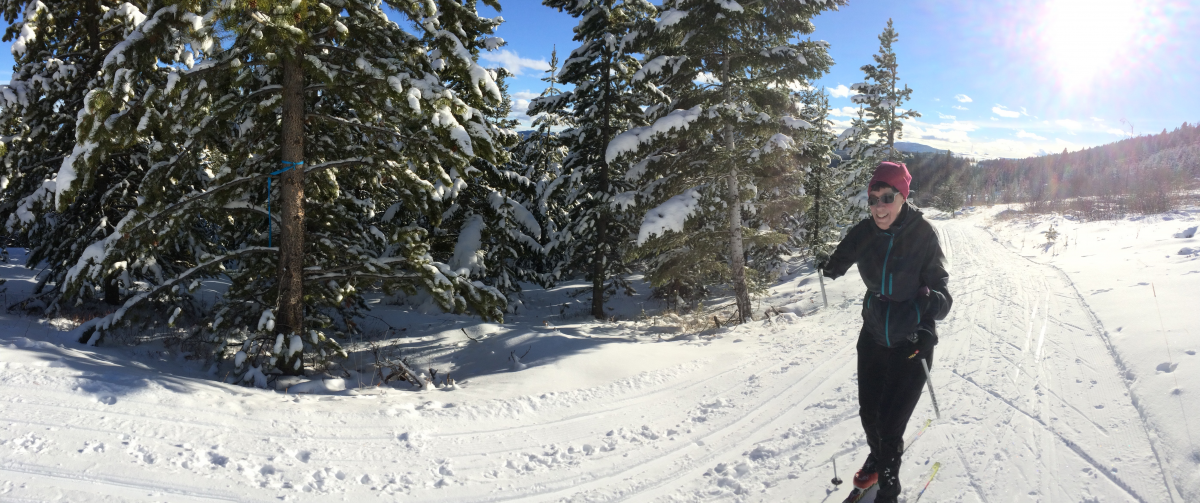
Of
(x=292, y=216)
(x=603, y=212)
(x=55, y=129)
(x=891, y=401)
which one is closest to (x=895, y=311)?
(x=891, y=401)

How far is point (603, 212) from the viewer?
596 inches

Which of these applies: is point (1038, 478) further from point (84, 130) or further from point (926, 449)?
point (84, 130)

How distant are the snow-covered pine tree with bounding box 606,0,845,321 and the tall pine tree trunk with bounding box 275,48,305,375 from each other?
5.97 meters

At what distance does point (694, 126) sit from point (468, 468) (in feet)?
27.7

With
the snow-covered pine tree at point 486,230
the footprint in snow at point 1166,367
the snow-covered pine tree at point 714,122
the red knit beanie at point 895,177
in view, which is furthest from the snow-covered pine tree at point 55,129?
the footprint in snow at point 1166,367

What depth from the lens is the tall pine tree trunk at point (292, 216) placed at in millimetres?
6660

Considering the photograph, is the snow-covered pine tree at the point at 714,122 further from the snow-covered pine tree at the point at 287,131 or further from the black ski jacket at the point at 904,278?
the black ski jacket at the point at 904,278

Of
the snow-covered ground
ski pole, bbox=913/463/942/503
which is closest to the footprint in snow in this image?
the snow-covered ground

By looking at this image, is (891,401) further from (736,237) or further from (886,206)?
(736,237)

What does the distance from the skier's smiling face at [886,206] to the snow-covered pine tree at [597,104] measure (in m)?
10.9

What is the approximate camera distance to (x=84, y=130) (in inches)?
233

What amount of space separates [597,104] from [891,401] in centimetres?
1280

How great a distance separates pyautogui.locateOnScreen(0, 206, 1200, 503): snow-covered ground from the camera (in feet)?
12.1

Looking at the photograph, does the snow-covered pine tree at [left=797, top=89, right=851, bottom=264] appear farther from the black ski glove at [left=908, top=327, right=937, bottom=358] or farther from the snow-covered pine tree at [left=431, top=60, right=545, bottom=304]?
the black ski glove at [left=908, top=327, right=937, bottom=358]
